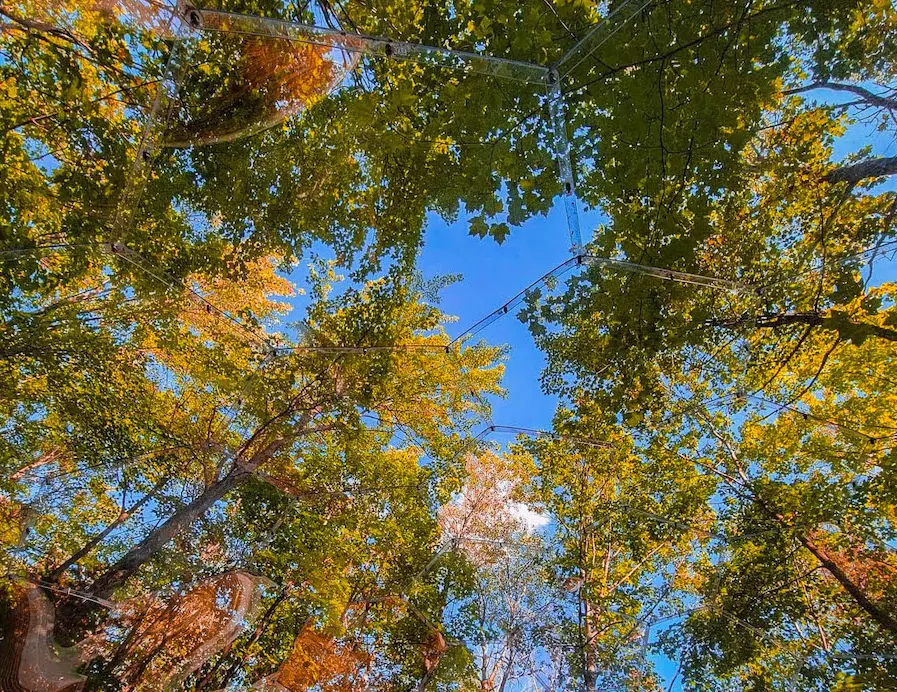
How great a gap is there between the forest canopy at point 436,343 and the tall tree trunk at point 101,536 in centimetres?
5

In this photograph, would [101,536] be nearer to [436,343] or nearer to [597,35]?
[436,343]

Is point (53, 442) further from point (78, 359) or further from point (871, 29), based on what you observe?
point (871, 29)

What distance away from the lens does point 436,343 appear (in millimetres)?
5684

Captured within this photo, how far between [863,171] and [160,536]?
790cm

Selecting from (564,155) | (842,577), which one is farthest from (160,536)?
(842,577)

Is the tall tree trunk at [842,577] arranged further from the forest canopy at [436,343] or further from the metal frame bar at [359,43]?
the metal frame bar at [359,43]

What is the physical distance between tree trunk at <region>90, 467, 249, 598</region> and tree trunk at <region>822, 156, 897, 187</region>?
737 centimetres

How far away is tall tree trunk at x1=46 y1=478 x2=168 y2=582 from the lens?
177 inches

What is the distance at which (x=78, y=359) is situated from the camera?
4707mm

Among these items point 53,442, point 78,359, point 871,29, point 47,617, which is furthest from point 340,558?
point 871,29

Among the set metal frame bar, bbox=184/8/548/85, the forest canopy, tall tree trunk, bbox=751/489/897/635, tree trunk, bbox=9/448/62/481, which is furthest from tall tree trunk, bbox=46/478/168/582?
tall tree trunk, bbox=751/489/897/635

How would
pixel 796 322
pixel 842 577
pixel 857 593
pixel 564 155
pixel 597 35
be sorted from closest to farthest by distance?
pixel 597 35, pixel 564 155, pixel 796 322, pixel 857 593, pixel 842 577

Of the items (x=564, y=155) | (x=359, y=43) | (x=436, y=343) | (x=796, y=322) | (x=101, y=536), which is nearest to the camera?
(x=359, y=43)

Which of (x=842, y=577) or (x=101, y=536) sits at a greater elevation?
(x=842, y=577)
